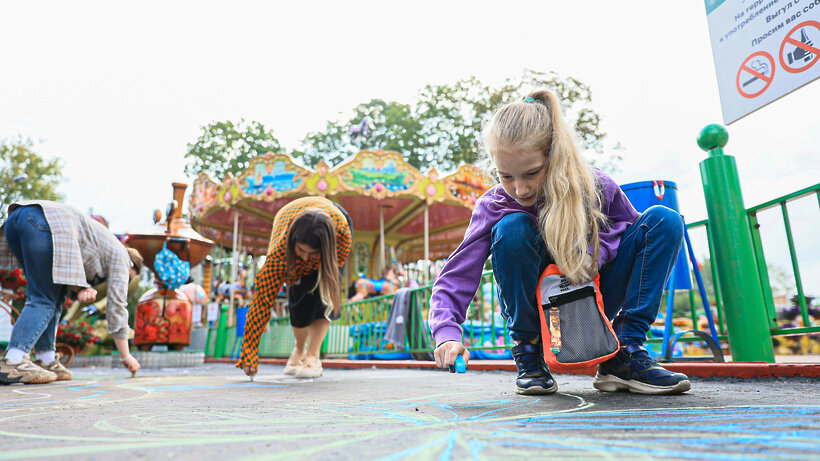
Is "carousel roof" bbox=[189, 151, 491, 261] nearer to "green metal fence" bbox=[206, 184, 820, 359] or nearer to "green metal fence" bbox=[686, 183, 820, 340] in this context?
"green metal fence" bbox=[206, 184, 820, 359]

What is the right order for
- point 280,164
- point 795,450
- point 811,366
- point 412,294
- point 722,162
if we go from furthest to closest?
point 280,164, point 412,294, point 722,162, point 811,366, point 795,450

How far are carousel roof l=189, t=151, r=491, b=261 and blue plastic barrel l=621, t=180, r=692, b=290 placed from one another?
7.26 meters

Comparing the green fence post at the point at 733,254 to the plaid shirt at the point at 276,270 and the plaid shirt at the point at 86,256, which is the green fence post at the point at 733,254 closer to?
the plaid shirt at the point at 276,270

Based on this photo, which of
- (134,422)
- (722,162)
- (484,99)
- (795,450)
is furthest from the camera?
(484,99)

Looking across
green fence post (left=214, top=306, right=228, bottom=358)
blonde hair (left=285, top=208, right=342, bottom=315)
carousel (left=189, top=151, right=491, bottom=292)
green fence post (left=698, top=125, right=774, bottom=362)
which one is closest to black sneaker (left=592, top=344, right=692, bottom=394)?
green fence post (left=698, top=125, right=774, bottom=362)

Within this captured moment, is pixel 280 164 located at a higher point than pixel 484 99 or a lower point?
lower

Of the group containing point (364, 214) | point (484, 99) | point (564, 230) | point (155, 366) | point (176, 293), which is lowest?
point (155, 366)

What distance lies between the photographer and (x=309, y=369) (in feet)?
10.8

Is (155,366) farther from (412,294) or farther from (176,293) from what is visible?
(412,294)

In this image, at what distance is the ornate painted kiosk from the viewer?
6875 mm

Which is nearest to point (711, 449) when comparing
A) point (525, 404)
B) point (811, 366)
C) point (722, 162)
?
point (525, 404)

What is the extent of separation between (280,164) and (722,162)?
31.3ft

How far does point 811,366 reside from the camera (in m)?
2.12

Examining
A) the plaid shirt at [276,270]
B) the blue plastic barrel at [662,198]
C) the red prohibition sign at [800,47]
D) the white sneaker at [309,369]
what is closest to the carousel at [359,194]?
the plaid shirt at [276,270]
